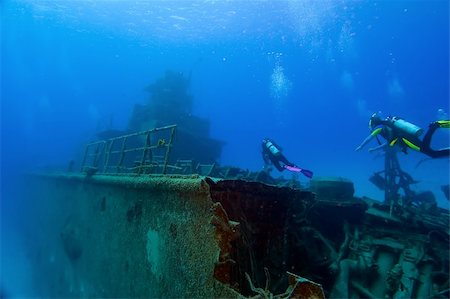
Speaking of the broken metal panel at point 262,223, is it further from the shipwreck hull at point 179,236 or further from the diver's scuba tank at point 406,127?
the diver's scuba tank at point 406,127

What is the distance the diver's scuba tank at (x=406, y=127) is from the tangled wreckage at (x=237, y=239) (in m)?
1.94

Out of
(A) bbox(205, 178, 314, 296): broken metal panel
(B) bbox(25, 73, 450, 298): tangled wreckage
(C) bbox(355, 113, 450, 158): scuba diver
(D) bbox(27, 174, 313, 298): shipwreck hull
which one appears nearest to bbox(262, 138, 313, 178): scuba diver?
(B) bbox(25, 73, 450, 298): tangled wreckage

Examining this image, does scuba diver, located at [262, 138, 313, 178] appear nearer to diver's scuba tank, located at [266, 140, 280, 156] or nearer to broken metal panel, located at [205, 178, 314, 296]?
diver's scuba tank, located at [266, 140, 280, 156]

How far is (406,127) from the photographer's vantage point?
6695 millimetres

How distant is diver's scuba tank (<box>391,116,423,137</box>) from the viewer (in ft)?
21.2

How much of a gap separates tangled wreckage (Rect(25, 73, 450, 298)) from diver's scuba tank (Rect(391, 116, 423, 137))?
194 centimetres

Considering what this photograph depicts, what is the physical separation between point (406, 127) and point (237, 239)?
518 cm

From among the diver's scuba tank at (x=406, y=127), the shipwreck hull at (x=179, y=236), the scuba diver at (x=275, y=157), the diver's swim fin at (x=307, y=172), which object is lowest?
the shipwreck hull at (x=179, y=236)

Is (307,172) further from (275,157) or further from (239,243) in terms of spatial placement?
(239,243)

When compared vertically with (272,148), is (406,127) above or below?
above

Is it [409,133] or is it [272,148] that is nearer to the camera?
[409,133]

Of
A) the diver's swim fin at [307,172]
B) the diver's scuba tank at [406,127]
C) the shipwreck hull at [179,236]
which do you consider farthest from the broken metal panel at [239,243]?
the diver's scuba tank at [406,127]

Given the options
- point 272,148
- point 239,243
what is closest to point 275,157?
point 272,148

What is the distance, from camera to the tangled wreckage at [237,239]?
380 cm
